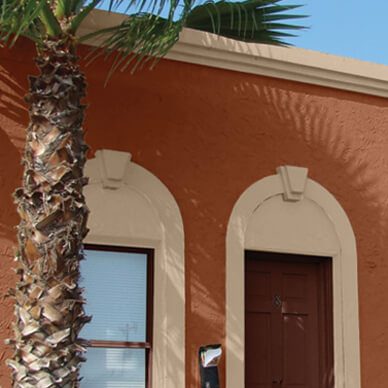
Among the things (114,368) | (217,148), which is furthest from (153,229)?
(114,368)

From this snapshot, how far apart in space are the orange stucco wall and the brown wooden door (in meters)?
0.44

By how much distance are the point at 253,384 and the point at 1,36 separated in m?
4.24

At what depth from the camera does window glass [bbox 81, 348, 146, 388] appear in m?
9.40

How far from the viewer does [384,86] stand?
11469 mm

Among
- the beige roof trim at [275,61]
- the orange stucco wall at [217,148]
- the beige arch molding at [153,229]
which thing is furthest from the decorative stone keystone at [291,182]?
the beige arch molding at [153,229]

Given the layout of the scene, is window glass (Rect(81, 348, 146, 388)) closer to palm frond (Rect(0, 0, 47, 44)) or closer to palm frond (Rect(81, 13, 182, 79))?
palm frond (Rect(81, 13, 182, 79))

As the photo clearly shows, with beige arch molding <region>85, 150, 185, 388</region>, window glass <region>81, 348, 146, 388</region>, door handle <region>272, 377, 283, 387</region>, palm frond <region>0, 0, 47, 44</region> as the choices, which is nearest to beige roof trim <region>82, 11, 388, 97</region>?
beige arch molding <region>85, 150, 185, 388</region>

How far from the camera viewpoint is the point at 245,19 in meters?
10.2

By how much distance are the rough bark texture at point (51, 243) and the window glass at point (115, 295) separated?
1.83 metres

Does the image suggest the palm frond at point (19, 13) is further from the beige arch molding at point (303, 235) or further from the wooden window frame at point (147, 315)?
the beige arch molding at point (303, 235)

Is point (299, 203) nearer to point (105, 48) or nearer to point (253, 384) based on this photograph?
point (253, 384)

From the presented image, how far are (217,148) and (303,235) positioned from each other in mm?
1311

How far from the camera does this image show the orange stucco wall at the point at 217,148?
9.48 m

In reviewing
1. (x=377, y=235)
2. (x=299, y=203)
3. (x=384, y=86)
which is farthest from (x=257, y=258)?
(x=384, y=86)
